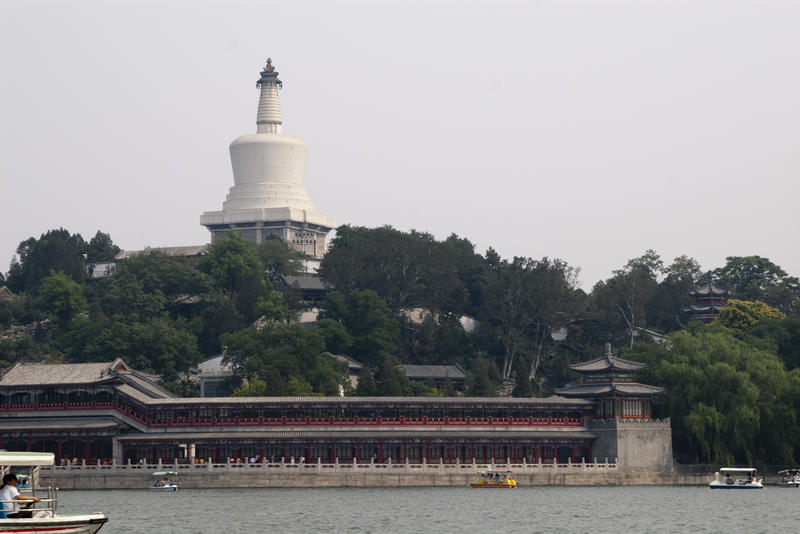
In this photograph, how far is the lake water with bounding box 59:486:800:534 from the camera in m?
57.8

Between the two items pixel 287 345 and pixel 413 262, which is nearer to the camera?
pixel 287 345

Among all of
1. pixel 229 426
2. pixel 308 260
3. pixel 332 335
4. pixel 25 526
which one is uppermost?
pixel 308 260

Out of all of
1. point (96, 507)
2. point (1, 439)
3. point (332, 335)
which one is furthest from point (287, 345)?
point (96, 507)

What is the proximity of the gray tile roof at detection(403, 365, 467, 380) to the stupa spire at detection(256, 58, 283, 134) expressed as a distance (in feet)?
134

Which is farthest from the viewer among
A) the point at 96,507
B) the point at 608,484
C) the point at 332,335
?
the point at 332,335

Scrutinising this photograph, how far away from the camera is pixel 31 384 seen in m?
87.5

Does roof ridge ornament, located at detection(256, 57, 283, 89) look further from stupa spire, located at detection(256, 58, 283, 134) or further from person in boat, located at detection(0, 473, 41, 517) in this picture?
person in boat, located at detection(0, 473, 41, 517)

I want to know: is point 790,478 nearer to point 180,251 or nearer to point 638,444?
point 638,444

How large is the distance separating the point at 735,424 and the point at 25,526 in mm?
51595

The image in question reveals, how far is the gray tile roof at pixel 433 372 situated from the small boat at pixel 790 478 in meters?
28.0

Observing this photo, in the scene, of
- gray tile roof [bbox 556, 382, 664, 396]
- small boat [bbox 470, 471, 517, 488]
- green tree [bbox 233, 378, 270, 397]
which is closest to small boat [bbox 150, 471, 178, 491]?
green tree [bbox 233, 378, 270, 397]

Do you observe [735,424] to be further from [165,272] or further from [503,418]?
[165,272]

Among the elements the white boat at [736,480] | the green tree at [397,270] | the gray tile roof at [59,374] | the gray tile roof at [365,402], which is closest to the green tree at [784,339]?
the gray tile roof at [365,402]

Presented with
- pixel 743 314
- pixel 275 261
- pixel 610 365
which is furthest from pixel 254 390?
pixel 743 314
